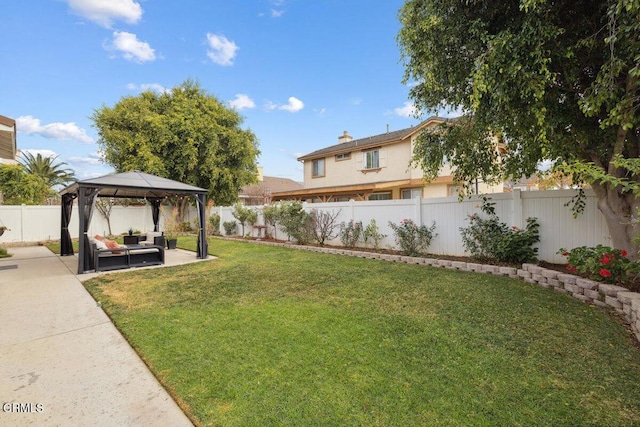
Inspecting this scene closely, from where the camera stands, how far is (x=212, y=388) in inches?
99.0

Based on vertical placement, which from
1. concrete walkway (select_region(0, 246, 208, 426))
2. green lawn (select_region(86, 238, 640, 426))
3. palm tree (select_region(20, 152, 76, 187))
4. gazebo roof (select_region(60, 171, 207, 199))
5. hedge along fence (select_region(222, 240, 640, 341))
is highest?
palm tree (select_region(20, 152, 76, 187))

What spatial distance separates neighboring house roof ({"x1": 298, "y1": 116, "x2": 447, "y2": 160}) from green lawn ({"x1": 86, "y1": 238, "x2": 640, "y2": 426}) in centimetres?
1084

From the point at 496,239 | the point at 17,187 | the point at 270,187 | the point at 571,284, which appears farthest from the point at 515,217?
the point at 270,187

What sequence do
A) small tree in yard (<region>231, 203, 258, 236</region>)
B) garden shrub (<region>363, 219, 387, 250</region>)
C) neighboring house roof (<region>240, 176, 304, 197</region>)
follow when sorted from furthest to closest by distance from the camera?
1. neighboring house roof (<region>240, 176, 304, 197</region>)
2. small tree in yard (<region>231, 203, 258, 236</region>)
3. garden shrub (<region>363, 219, 387, 250</region>)

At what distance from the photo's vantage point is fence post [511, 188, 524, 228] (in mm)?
6500

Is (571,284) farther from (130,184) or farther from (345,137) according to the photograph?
(345,137)

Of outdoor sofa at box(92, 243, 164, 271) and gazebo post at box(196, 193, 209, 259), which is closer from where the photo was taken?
outdoor sofa at box(92, 243, 164, 271)

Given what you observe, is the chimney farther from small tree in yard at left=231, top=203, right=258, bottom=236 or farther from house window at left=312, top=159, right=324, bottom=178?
small tree in yard at left=231, top=203, right=258, bottom=236

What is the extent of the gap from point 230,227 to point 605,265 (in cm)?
1464

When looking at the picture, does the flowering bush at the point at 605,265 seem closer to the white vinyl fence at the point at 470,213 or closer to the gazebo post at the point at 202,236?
the white vinyl fence at the point at 470,213

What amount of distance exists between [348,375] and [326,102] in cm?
1526

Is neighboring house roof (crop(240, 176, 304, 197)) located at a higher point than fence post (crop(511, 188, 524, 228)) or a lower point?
higher

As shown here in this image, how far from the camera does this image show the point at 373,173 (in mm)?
16844

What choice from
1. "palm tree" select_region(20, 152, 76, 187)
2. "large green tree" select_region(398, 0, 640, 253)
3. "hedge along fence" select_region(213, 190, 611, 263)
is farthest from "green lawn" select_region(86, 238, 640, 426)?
"palm tree" select_region(20, 152, 76, 187)
